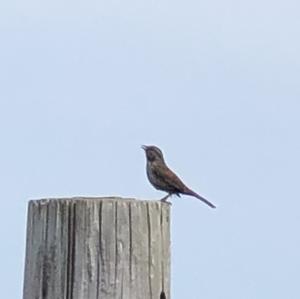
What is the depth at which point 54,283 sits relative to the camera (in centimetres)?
327

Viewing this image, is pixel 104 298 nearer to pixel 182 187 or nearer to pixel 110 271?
pixel 110 271

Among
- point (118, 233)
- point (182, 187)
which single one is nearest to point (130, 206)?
point (118, 233)

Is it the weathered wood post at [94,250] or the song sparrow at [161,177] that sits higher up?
the song sparrow at [161,177]

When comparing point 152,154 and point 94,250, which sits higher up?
point 152,154

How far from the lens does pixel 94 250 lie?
3.31 metres

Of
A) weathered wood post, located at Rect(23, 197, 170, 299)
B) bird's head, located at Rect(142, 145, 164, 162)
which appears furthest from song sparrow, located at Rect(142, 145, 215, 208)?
weathered wood post, located at Rect(23, 197, 170, 299)

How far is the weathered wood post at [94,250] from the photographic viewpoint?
3.29 meters

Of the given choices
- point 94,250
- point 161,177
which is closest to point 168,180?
point 161,177

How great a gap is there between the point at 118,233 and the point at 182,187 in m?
7.64

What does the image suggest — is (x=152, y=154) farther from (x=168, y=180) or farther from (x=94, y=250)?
(x=94, y=250)

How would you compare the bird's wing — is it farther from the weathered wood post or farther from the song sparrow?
the weathered wood post

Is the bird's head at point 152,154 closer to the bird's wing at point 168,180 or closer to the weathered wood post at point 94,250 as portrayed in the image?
the bird's wing at point 168,180

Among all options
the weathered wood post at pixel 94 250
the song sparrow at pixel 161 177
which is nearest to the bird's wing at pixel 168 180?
the song sparrow at pixel 161 177

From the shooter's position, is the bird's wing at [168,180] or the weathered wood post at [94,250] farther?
the bird's wing at [168,180]
